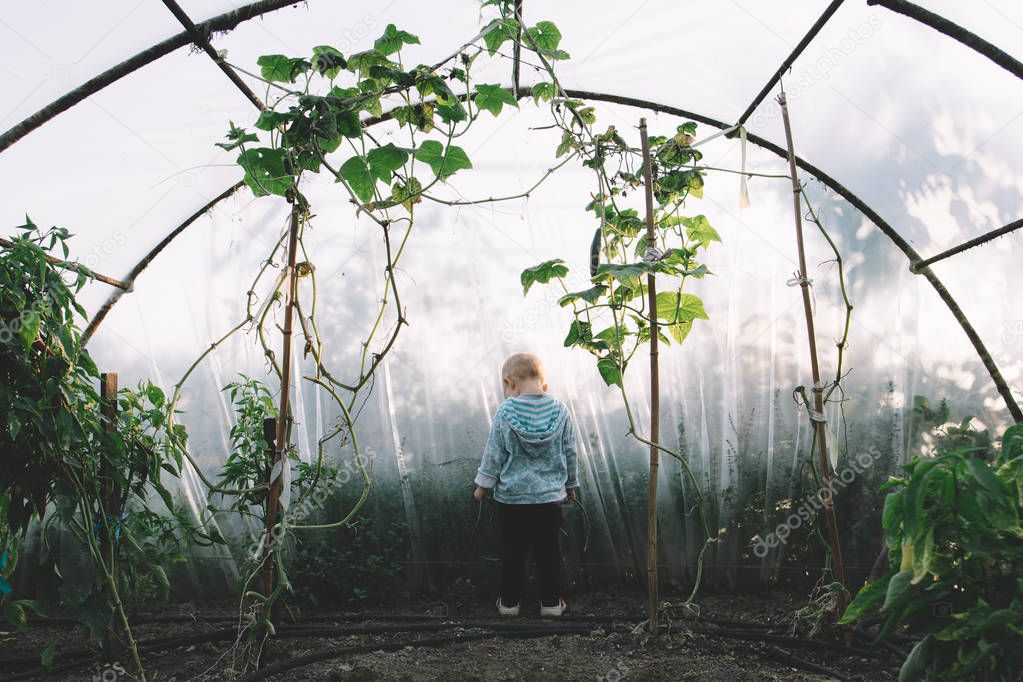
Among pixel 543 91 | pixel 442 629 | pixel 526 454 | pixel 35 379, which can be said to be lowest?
pixel 442 629

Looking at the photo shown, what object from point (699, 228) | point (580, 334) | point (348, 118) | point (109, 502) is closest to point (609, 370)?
point (580, 334)

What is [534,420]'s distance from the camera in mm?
3840

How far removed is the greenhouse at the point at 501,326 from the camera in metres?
2.59

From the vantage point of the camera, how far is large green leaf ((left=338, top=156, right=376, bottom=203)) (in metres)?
2.42

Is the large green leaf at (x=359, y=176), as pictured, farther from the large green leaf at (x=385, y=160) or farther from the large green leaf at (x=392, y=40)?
the large green leaf at (x=392, y=40)

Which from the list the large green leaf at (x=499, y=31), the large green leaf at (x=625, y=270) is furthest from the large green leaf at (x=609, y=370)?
the large green leaf at (x=499, y=31)

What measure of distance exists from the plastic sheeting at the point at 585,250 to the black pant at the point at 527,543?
364mm

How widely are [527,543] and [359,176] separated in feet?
7.17

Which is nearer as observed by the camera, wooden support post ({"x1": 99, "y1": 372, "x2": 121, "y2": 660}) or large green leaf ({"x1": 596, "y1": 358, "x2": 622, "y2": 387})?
Result: wooden support post ({"x1": 99, "y1": 372, "x2": 121, "y2": 660})

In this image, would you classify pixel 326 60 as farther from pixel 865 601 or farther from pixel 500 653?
pixel 500 653

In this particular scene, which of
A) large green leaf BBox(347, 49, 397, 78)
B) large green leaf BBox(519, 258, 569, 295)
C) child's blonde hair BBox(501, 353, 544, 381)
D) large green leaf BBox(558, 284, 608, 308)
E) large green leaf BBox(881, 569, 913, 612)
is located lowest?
large green leaf BBox(881, 569, 913, 612)

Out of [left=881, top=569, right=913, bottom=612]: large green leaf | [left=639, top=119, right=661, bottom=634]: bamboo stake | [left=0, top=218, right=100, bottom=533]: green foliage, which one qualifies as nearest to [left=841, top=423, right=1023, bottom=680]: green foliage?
[left=881, top=569, right=913, bottom=612]: large green leaf

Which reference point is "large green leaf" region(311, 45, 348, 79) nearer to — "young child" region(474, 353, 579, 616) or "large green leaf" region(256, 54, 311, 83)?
"large green leaf" region(256, 54, 311, 83)

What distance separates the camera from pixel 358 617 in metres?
3.60
